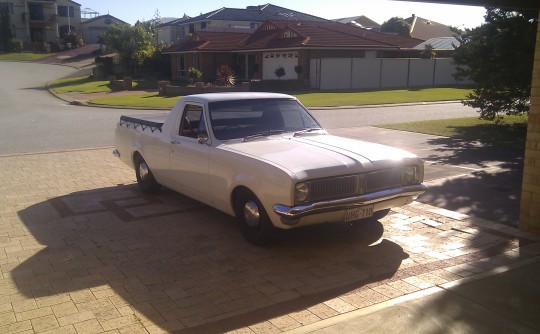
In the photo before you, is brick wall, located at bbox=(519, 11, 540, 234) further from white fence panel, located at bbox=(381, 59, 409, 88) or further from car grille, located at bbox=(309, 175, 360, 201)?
white fence panel, located at bbox=(381, 59, 409, 88)

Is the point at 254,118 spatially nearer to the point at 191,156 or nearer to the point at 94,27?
the point at 191,156

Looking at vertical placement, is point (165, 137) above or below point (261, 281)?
above

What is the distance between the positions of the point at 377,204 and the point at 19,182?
676 centimetres

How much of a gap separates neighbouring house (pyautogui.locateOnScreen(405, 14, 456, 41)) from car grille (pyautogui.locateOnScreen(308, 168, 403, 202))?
251 feet

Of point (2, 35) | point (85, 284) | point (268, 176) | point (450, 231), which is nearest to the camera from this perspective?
point (85, 284)

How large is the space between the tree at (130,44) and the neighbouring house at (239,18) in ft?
39.0

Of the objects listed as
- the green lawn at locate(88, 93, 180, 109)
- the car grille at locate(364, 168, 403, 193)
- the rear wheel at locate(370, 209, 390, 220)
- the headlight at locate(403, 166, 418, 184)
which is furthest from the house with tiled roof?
the car grille at locate(364, 168, 403, 193)

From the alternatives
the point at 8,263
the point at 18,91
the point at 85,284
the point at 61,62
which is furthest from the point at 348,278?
the point at 61,62

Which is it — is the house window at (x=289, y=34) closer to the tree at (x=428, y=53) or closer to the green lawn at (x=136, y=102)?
the tree at (x=428, y=53)

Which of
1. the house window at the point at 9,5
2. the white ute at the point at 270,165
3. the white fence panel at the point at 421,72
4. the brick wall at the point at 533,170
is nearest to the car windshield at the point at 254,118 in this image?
the white ute at the point at 270,165

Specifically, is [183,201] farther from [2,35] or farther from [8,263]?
[2,35]

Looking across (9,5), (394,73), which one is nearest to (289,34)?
(394,73)

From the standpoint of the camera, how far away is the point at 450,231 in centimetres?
→ 672

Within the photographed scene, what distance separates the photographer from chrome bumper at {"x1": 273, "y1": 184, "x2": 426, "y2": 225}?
17.9ft
